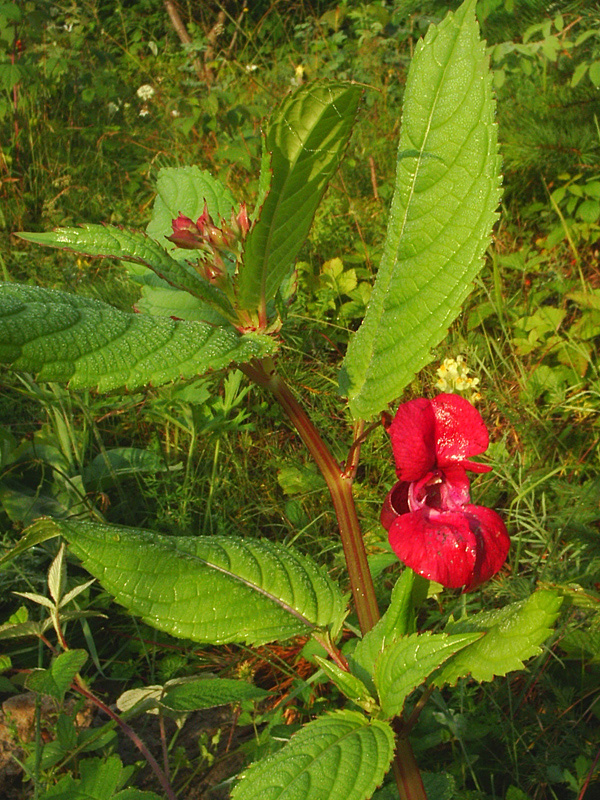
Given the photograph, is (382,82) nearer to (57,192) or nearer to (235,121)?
(235,121)

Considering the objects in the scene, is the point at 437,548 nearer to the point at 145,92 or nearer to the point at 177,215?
the point at 177,215

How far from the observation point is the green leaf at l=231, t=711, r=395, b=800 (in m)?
0.67

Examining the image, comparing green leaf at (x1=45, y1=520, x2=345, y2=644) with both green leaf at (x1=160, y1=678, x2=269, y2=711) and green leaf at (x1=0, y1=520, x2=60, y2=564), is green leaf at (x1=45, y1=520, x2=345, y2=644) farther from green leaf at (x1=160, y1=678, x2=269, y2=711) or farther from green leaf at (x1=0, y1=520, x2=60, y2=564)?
green leaf at (x1=160, y1=678, x2=269, y2=711)

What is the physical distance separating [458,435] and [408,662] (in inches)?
10.9

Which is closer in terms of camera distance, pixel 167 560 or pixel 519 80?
pixel 167 560

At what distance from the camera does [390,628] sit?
0.82m

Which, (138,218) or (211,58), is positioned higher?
(211,58)

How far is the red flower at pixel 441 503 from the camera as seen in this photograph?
785 millimetres

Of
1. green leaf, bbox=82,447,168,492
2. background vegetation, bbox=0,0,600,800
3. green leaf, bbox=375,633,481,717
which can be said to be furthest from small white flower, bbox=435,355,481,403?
green leaf, bbox=375,633,481,717

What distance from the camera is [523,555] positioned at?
1887 millimetres

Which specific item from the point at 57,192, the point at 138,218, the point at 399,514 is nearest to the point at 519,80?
the point at 138,218

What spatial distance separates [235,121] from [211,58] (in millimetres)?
2175

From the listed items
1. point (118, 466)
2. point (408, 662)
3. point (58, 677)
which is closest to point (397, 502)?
point (408, 662)

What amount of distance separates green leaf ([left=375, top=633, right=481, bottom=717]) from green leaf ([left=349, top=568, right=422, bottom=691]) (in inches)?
1.1
